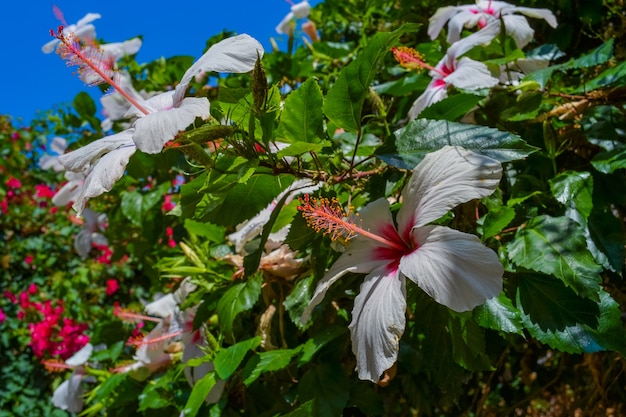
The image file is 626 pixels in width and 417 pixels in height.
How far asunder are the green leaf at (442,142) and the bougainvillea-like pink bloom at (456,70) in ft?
0.55

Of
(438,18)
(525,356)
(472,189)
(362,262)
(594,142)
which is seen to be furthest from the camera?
(525,356)

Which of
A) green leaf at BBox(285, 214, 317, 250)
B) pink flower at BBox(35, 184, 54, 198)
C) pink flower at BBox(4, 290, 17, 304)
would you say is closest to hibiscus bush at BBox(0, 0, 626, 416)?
green leaf at BBox(285, 214, 317, 250)

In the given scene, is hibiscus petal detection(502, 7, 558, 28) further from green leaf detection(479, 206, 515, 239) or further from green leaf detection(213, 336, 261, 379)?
green leaf detection(213, 336, 261, 379)

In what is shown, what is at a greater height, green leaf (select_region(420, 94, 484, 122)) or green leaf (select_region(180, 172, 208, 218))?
green leaf (select_region(180, 172, 208, 218))

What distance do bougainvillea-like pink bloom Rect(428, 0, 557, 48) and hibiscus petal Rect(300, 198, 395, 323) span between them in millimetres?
524

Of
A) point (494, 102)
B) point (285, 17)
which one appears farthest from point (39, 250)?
point (494, 102)

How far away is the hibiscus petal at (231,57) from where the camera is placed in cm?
69

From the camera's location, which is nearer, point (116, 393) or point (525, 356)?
point (116, 393)

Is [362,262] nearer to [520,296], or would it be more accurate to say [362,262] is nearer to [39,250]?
[520,296]

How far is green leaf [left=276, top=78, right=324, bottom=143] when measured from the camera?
80cm

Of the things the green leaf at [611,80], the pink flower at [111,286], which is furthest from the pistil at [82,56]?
the pink flower at [111,286]

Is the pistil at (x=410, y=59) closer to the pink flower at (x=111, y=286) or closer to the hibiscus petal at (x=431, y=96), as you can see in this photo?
the hibiscus petal at (x=431, y=96)

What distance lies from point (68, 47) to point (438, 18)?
31.2 inches

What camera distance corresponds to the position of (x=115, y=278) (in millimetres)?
3805
